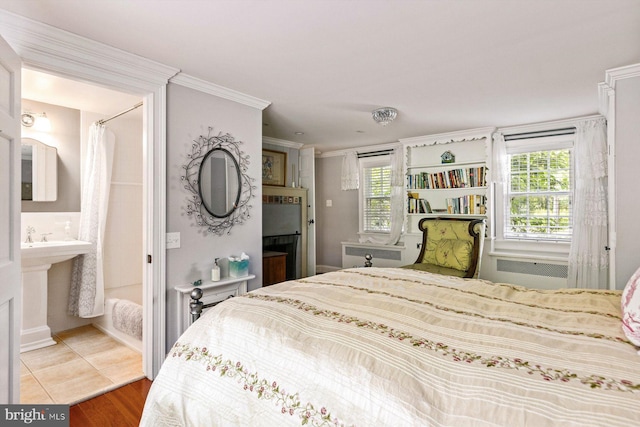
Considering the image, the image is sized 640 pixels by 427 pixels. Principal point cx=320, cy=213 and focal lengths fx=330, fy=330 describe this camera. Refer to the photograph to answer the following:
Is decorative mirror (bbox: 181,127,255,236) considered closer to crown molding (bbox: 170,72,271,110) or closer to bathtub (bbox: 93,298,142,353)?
crown molding (bbox: 170,72,271,110)

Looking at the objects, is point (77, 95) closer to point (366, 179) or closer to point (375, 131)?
point (375, 131)

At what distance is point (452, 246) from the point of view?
4207 millimetres

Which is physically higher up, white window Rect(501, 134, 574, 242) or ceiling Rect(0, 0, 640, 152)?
ceiling Rect(0, 0, 640, 152)

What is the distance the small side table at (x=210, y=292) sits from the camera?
8.55 feet

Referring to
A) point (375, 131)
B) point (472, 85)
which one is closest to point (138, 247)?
point (375, 131)

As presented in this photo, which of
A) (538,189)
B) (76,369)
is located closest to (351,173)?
(538,189)

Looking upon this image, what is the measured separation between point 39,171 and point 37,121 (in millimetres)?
498

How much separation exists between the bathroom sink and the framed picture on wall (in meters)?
2.32

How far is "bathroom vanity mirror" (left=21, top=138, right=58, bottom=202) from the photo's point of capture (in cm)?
320

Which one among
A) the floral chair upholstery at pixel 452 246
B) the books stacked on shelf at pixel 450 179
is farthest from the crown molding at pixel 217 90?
the books stacked on shelf at pixel 450 179

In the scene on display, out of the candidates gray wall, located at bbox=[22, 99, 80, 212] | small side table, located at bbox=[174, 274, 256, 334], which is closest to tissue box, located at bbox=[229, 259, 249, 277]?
small side table, located at bbox=[174, 274, 256, 334]

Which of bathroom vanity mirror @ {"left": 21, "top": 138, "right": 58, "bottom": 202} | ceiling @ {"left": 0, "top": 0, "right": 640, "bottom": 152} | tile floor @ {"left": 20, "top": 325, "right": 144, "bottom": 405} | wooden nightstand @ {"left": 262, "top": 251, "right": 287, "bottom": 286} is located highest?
ceiling @ {"left": 0, "top": 0, "right": 640, "bottom": 152}

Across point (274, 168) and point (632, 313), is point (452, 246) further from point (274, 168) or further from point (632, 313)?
point (632, 313)

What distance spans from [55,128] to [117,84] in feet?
5.64
